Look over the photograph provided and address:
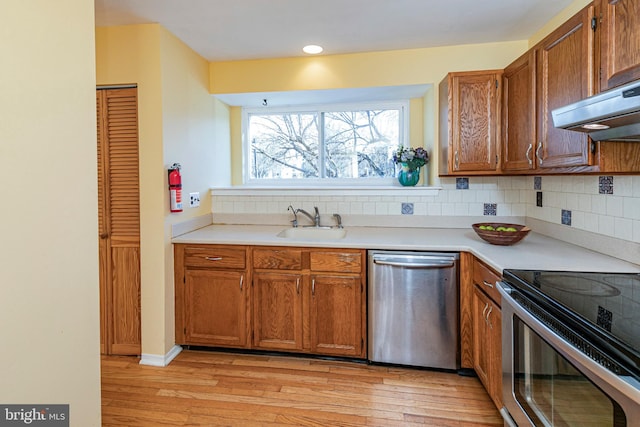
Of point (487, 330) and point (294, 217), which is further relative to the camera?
point (294, 217)

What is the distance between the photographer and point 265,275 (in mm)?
2459

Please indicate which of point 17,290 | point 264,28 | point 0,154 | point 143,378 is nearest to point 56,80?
point 0,154

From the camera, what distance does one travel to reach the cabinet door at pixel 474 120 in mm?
2418

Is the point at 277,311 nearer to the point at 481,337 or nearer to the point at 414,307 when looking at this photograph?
the point at 414,307

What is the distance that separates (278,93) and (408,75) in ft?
3.64

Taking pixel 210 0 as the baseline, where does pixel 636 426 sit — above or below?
below

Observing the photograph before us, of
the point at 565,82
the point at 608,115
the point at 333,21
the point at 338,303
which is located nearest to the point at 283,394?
the point at 338,303

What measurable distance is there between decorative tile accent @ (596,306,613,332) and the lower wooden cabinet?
1371 mm

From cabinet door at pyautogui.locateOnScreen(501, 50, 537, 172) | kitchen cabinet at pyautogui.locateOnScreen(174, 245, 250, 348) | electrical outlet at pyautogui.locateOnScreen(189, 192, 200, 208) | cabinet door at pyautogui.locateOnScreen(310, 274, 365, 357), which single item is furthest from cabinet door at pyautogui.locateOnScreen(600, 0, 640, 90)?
electrical outlet at pyautogui.locateOnScreen(189, 192, 200, 208)

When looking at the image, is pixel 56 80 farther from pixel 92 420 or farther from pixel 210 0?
pixel 92 420

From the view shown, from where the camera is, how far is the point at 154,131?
2359 mm

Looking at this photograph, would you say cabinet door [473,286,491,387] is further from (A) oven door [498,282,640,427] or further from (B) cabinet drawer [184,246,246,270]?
(B) cabinet drawer [184,246,246,270]

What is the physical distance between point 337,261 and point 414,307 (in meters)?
0.60

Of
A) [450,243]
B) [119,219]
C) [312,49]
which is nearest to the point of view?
[450,243]
